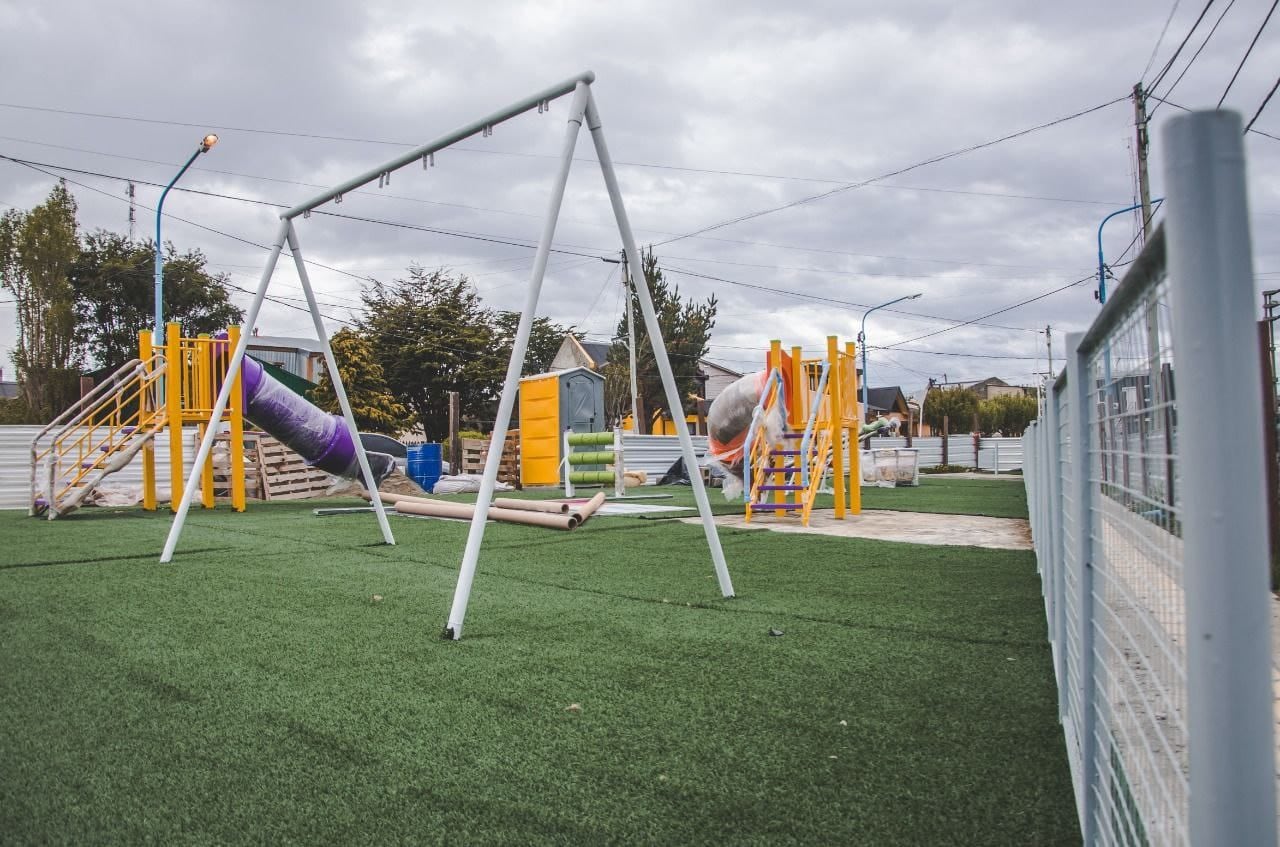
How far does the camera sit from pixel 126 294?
37.8 metres

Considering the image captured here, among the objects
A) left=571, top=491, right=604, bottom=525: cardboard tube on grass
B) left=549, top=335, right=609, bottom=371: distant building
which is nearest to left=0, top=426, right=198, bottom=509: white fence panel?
left=571, top=491, right=604, bottom=525: cardboard tube on grass

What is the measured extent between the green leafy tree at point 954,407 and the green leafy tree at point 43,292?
4998 cm

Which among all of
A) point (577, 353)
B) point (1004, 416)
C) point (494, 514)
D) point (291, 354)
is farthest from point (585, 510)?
point (1004, 416)

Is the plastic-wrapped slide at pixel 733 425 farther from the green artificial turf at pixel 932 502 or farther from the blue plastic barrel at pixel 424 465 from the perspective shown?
the blue plastic barrel at pixel 424 465

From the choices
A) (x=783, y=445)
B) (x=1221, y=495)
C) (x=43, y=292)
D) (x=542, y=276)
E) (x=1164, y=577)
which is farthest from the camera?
(x=43, y=292)

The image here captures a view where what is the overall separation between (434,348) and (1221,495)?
3656 cm

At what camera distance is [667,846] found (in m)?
1.81

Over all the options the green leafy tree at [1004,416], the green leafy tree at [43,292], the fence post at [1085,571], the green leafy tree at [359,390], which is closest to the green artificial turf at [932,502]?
the green leafy tree at [359,390]

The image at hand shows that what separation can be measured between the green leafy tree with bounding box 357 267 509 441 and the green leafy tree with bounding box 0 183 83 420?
11991 mm

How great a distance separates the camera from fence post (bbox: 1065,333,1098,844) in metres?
1.64

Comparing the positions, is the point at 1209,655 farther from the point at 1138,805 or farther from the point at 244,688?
the point at 244,688

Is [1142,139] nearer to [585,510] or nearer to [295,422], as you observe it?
[585,510]

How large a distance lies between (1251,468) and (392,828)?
1806 mm

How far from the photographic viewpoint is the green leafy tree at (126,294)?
37.0m
